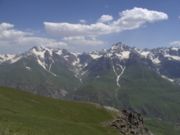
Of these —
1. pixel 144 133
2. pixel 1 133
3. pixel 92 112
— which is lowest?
pixel 144 133

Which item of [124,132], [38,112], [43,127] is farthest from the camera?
[124,132]

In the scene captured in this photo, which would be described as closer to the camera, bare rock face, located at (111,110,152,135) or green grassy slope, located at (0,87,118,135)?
green grassy slope, located at (0,87,118,135)

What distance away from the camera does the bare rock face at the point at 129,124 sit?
11212cm

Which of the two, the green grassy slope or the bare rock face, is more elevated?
the green grassy slope

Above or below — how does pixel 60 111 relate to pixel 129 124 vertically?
above

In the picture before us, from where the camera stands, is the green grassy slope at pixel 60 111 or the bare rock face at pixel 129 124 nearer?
the green grassy slope at pixel 60 111

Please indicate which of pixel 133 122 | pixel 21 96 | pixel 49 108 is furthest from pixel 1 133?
pixel 133 122

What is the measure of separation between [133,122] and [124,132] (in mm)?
15930

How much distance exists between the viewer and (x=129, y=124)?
12056cm

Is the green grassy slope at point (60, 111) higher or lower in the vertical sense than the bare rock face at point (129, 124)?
higher

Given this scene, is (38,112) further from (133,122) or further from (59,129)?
(133,122)

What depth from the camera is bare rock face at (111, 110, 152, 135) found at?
112 m

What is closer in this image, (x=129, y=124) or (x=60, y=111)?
(x=60, y=111)

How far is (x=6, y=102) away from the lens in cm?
9319
